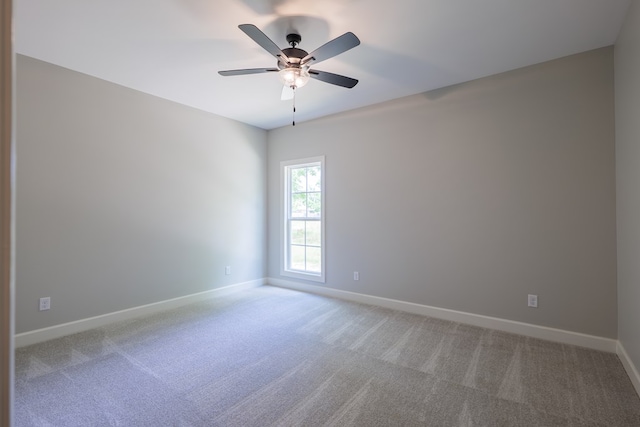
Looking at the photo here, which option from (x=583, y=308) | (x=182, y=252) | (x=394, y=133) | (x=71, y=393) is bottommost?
(x=71, y=393)

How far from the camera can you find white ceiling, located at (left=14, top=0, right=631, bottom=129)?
6.82 ft

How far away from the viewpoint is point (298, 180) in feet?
15.9

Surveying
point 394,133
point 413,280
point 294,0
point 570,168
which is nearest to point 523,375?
point 413,280

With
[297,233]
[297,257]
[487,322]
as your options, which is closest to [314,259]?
[297,257]

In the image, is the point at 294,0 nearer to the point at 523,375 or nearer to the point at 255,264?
the point at 523,375

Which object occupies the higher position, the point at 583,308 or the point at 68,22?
the point at 68,22

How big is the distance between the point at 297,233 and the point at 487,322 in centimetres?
289

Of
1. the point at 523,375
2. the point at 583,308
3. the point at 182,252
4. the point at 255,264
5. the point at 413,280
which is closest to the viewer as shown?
the point at 523,375

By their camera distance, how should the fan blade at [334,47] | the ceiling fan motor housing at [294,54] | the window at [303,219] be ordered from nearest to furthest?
the fan blade at [334,47]
the ceiling fan motor housing at [294,54]
the window at [303,219]

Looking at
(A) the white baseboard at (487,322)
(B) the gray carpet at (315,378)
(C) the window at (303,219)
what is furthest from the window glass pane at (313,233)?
(B) the gray carpet at (315,378)

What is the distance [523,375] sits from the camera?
2213mm

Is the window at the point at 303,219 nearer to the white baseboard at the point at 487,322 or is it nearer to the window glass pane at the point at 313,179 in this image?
the window glass pane at the point at 313,179

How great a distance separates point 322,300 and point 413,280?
4.22 feet

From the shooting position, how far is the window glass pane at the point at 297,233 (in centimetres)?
477
